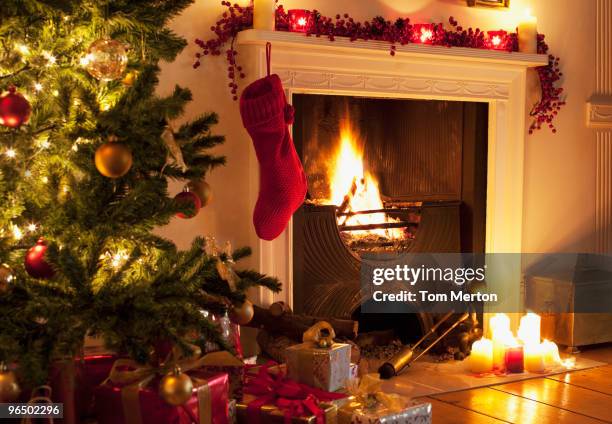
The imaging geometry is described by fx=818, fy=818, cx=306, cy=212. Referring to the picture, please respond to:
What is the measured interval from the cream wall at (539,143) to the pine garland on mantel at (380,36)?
0.14 feet

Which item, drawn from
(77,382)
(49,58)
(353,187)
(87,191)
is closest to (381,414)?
(77,382)

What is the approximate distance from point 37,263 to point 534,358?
8.09 feet

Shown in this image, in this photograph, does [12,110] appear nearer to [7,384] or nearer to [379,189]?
[7,384]

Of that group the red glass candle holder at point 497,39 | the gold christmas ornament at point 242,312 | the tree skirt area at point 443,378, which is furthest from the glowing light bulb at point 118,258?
the red glass candle holder at point 497,39

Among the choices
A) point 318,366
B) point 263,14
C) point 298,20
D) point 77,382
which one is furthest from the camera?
point 298,20

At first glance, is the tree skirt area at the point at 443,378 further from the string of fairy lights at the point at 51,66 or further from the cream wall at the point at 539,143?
the string of fairy lights at the point at 51,66

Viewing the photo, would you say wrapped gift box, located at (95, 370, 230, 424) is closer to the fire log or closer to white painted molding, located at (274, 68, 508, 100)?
the fire log

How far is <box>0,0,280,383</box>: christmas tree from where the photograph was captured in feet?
5.04

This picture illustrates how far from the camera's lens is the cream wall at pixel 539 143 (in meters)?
3.21

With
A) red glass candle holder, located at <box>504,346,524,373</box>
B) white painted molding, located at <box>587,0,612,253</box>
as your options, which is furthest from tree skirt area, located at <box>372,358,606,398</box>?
white painted molding, located at <box>587,0,612,253</box>

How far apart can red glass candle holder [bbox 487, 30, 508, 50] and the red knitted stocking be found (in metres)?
1.25

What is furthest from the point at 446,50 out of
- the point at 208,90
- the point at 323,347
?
the point at 323,347

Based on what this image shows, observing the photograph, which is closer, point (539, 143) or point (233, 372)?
point (233, 372)

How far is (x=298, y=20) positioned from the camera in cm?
323
